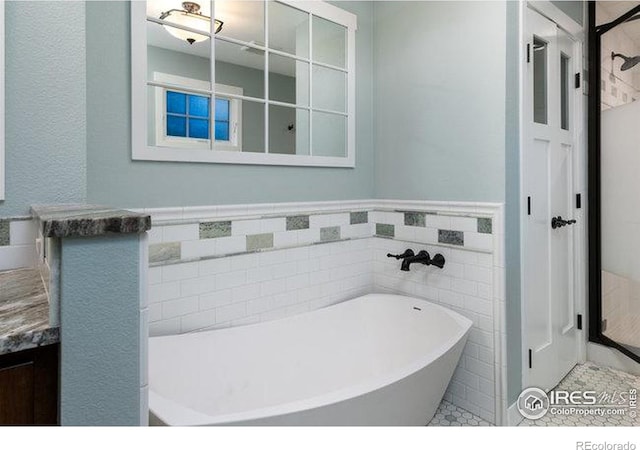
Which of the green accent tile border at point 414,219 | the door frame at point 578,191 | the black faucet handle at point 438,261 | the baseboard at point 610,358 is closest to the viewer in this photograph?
the door frame at point 578,191

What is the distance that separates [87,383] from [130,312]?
160mm

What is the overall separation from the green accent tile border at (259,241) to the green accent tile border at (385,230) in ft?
2.62

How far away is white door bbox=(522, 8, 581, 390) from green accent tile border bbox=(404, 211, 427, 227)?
53 centimetres

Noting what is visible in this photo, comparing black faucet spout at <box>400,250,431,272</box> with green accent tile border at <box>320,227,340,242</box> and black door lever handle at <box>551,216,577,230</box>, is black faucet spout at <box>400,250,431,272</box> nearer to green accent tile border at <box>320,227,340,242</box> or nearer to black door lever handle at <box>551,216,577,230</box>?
green accent tile border at <box>320,227,340,242</box>

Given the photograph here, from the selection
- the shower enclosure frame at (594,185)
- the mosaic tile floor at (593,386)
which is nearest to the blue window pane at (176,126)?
the mosaic tile floor at (593,386)

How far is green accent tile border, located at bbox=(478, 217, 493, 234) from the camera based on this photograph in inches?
76.5

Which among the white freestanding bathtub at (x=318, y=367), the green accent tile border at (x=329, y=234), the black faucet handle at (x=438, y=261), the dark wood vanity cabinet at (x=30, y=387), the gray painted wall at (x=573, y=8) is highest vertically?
the gray painted wall at (x=573, y=8)

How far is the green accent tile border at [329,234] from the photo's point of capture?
228 centimetres

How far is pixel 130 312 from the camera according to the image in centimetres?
84

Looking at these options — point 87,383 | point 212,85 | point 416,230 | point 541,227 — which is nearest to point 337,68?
point 212,85

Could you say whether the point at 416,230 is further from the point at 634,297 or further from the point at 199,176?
the point at 634,297

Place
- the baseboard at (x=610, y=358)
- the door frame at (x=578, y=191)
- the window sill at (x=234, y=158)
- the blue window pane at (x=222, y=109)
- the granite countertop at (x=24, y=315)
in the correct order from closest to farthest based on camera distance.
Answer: the granite countertop at (x=24, y=315) < the window sill at (x=234, y=158) < the blue window pane at (x=222, y=109) < the door frame at (x=578, y=191) < the baseboard at (x=610, y=358)

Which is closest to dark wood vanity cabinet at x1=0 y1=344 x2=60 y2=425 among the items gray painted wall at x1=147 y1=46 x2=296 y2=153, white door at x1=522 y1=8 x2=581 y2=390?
gray painted wall at x1=147 y1=46 x2=296 y2=153

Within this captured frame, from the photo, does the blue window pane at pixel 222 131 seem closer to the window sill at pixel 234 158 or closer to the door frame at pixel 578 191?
the window sill at pixel 234 158
